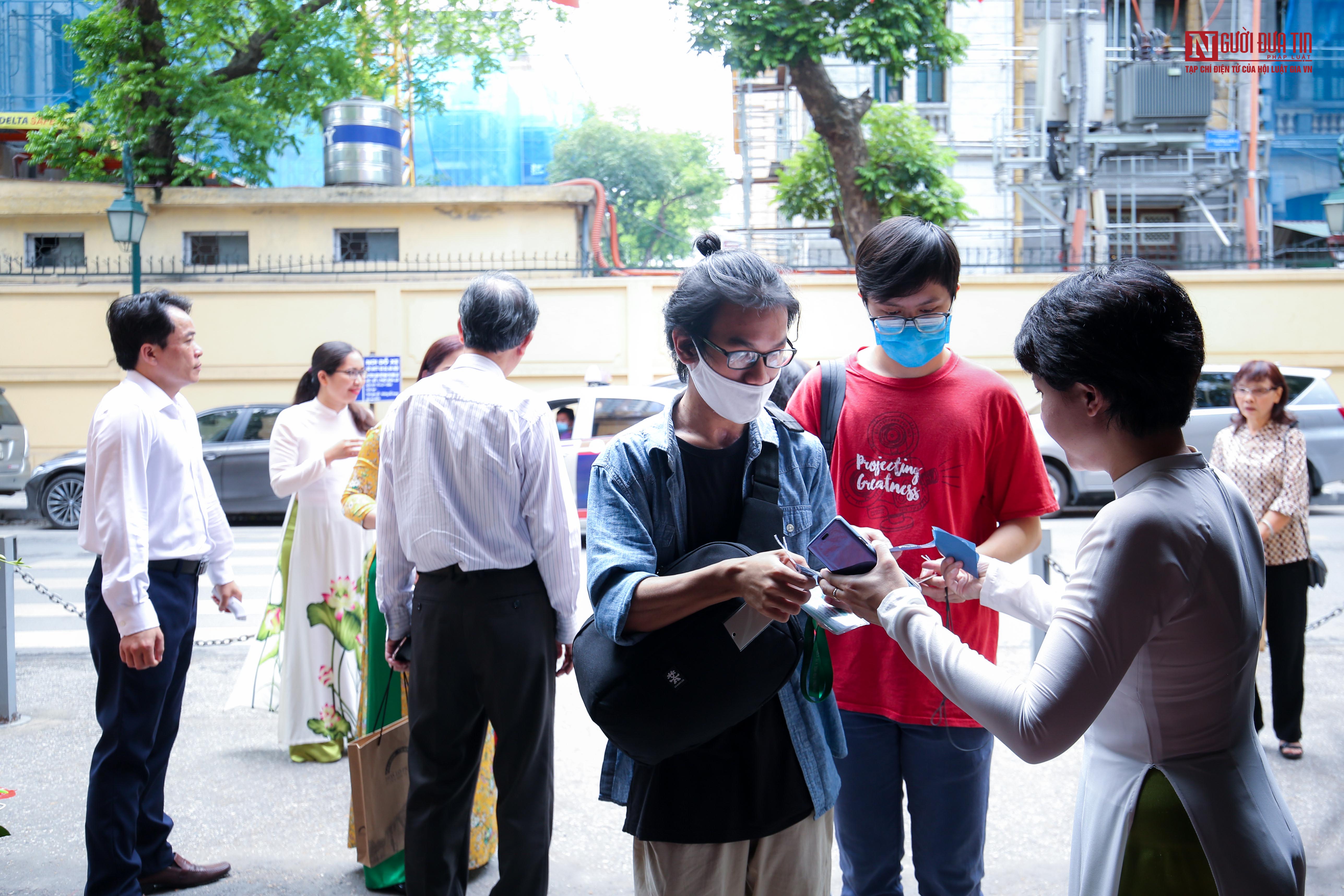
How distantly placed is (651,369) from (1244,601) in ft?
49.7

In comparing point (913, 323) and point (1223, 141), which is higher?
point (1223, 141)

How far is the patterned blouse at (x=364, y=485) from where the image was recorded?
3.84 meters

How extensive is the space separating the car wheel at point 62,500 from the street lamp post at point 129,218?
2.55 metres

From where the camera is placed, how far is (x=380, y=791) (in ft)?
10.3

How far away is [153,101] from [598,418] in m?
11.4

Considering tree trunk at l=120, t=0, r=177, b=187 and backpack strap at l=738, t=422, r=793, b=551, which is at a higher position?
tree trunk at l=120, t=0, r=177, b=187

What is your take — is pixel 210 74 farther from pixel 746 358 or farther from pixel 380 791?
pixel 746 358

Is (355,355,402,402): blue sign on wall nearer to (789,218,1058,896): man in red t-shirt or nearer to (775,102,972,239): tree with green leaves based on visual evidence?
(775,102,972,239): tree with green leaves

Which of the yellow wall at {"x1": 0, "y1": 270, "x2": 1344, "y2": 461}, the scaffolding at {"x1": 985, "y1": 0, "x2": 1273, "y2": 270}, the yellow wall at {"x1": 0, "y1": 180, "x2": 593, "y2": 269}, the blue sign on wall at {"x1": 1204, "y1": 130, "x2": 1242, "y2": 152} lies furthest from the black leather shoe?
the blue sign on wall at {"x1": 1204, "y1": 130, "x2": 1242, "y2": 152}

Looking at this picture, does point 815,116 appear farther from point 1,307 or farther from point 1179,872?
point 1179,872

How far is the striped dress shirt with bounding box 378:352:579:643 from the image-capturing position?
2.97 metres

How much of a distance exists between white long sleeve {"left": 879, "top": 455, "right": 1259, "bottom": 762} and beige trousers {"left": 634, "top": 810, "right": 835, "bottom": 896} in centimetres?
63

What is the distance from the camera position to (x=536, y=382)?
16422mm

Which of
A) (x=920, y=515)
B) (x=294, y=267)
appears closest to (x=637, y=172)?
(x=294, y=267)
